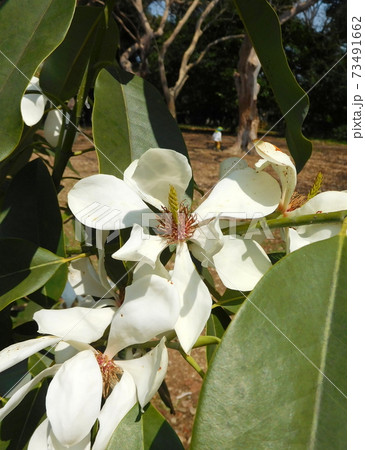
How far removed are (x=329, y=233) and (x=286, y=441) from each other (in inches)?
8.5

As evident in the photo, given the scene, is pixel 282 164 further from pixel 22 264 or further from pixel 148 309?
pixel 22 264

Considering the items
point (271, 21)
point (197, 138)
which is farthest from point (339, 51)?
point (271, 21)

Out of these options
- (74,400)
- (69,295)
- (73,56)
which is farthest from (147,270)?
(69,295)

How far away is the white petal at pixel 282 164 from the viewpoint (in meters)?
0.48

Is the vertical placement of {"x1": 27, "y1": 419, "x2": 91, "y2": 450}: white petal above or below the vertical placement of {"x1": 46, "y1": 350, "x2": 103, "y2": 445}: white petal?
below

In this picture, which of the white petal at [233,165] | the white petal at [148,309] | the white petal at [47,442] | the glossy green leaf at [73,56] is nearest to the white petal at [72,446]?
the white petal at [47,442]

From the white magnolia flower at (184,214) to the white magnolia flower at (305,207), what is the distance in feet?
0.07

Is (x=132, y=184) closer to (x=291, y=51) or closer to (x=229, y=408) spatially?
(x=229, y=408)

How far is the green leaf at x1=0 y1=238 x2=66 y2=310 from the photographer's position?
1.89ft

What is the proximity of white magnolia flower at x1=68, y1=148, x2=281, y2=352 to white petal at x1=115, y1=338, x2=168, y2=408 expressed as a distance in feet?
0.10

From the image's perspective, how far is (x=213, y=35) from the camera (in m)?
12.9

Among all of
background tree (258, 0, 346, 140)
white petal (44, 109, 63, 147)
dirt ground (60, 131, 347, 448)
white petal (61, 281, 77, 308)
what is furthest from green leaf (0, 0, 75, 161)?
background tree (258, 0, 346, 140)

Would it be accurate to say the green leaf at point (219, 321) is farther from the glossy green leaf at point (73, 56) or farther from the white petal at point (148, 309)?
the glossy green leaf at point (73, 56)

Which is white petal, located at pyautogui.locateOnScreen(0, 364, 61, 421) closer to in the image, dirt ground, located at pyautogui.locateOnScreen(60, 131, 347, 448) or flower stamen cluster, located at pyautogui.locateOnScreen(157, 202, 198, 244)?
flower stamen cluster, located at pyautogui.locateOnScreen(157, 202, 198, 244)
